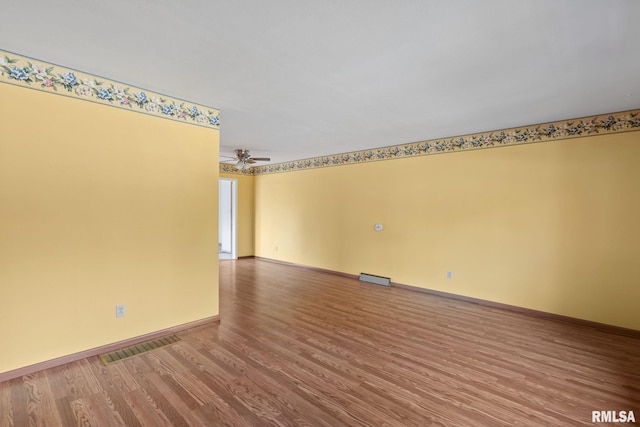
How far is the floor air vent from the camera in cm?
251

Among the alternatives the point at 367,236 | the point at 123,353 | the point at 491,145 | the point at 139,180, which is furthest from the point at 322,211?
the point at 123,353

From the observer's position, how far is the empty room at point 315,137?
1.84 metres

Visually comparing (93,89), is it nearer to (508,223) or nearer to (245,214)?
(508,223)

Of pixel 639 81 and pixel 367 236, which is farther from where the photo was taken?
pixel 367 236

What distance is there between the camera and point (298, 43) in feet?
6.45

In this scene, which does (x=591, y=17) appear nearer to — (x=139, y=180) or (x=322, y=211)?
(x=139, y=180)

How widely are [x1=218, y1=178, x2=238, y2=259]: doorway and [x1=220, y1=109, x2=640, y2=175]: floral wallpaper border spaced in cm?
260

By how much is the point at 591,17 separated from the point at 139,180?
3691 mm

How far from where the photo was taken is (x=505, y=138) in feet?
13.1

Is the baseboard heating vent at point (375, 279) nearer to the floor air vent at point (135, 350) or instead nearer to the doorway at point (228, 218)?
the floor air vent at point (135, 350)

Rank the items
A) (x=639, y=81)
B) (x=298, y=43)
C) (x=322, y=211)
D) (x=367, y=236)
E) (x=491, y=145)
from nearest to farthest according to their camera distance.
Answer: (x=298, y=43), (x=639, y=81), (x=491, y=145), (x=367, y=236), (x=322, y=211)

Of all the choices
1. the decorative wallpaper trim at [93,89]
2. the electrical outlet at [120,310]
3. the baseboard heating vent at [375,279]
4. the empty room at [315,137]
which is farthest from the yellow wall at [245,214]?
the electrical outlet at [120,310]

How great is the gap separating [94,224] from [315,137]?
10.2 feet

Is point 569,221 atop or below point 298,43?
below
